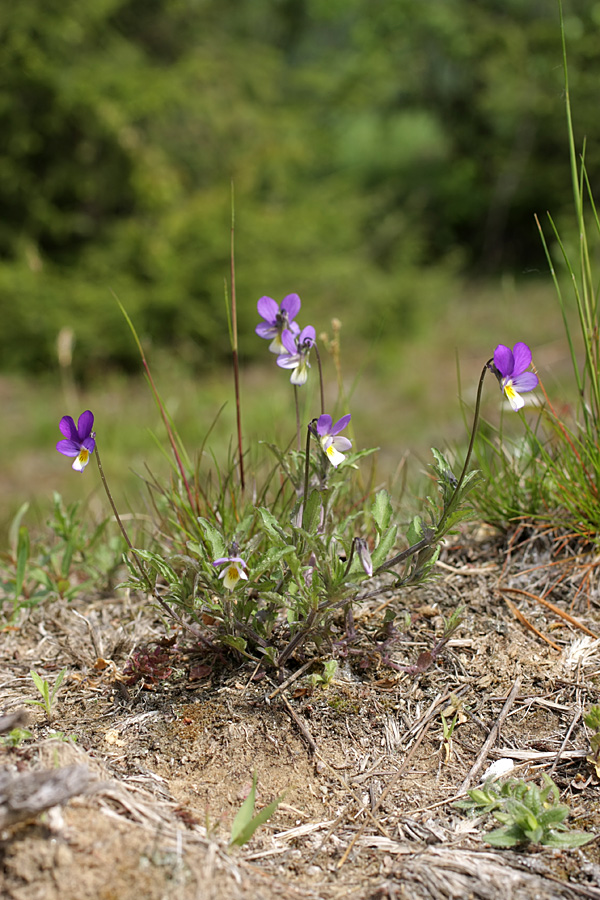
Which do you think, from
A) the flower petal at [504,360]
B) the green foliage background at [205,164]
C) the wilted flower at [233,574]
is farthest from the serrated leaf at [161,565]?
the green foliage background at [205,164]

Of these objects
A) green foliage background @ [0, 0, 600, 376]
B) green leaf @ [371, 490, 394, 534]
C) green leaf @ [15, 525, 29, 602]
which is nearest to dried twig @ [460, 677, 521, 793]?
green leaf @ [371, 490, 394, 534]

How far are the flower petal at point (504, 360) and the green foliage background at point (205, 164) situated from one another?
439cm

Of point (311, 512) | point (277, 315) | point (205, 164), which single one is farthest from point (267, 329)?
point (205, 164)

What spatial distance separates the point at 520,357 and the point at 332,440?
1.32ft

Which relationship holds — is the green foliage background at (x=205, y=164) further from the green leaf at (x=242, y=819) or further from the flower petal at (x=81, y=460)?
the green leaf at (x=242, y=819)

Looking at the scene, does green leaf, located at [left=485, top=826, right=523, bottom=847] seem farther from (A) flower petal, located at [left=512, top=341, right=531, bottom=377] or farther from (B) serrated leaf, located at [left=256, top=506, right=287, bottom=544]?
(A) flower petal, located at [left=512, top=341, right=531, bottom=377]

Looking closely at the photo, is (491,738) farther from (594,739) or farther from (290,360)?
(290,360)

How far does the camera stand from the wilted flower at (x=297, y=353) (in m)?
1.52

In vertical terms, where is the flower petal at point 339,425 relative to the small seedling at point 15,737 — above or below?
above

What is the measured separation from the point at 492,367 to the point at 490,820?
87 centimetres

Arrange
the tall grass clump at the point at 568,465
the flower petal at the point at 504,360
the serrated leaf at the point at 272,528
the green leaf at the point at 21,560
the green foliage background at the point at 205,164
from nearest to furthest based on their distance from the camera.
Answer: the flower petal at the point at 504,360 → the serrated leaf at the point at 272,528 → the tall grass clump at the point at 568,465 → the green leaf at the point at 21,560 → the green foliage background at the point at 205,164

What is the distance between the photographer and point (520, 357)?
140 centimetres

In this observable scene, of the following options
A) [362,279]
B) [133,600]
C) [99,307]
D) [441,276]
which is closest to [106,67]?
[99,307]

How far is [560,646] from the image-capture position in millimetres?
1790
